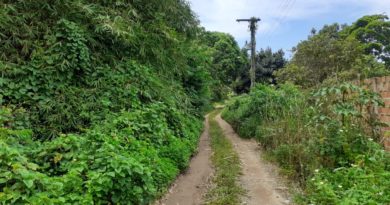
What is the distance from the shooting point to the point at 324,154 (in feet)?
14.6

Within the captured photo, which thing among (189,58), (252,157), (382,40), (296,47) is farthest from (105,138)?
(382,40)

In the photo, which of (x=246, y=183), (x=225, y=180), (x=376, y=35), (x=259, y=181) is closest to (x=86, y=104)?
(x=225, y=180)

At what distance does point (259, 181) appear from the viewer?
5438 mm

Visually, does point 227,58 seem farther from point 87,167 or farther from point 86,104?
point 87,167

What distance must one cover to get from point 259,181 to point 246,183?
0.82 ft

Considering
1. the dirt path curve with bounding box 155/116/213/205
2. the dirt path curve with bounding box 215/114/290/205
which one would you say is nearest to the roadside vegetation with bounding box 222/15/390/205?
the dirt path curve with bounding box 215/114/290/205

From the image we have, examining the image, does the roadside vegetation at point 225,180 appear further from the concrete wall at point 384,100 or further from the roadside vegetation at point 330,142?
the concrete wall at point 384,100

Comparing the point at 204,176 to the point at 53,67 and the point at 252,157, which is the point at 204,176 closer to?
the point at 252,157

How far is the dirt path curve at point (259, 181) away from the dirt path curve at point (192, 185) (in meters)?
0.67

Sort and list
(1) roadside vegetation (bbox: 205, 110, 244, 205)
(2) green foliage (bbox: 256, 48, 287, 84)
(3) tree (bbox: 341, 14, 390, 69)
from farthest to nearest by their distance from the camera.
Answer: (2) green foliage (bbox: 256, 48, 287, 84) < (3) tree (bbox: 341, 14, 390, 69) < (1) roadside vegetation (bbox: 205, 110, 244, 205)

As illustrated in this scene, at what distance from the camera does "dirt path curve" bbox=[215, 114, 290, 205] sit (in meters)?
4.52

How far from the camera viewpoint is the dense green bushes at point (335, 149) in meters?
3.50

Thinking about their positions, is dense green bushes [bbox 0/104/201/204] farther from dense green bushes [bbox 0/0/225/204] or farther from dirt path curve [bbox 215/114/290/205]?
dirt path curve [bbox 215/114/290/205]

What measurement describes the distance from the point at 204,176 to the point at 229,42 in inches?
1170
